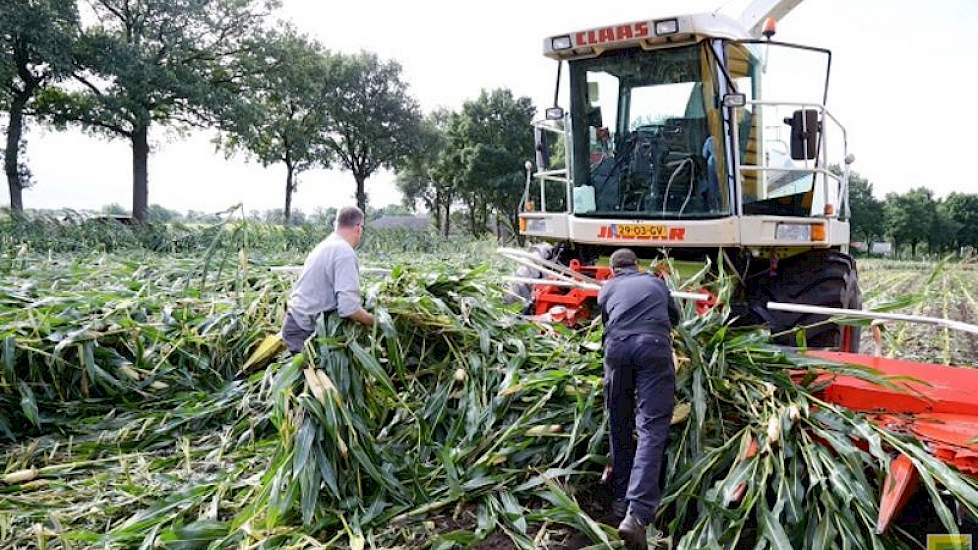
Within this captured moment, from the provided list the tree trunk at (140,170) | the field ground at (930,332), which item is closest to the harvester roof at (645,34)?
the field ground at (930,332)

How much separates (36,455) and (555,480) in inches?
127

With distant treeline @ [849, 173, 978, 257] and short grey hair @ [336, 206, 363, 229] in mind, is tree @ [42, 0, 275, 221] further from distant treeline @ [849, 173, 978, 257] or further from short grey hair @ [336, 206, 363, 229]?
distant treeline @ [849, 173, 978, 257]

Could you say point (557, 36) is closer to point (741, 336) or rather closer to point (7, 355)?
point (741, 336)

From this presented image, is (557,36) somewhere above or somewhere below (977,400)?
above

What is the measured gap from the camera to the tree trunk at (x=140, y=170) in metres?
22.2

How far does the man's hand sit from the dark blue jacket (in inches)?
50.3

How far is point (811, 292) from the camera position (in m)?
5.04

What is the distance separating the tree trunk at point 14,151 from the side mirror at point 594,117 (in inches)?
755

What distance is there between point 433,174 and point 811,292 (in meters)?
33.6

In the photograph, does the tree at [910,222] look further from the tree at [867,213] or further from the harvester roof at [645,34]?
the harvester roof at [645,34]

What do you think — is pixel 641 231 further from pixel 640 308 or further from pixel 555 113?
pixel 640 308

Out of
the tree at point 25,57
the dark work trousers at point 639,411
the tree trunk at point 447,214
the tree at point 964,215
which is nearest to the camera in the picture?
the dark work trousers at point 639,411

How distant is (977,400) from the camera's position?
3.13 m

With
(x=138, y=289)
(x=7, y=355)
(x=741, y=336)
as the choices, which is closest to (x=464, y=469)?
(x=741, y=336)
